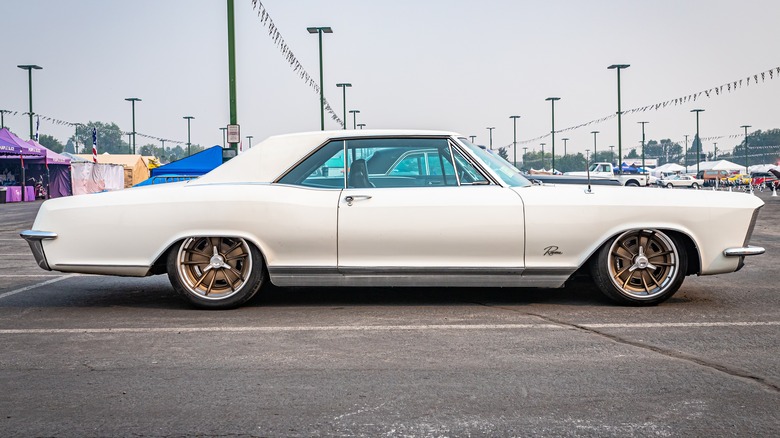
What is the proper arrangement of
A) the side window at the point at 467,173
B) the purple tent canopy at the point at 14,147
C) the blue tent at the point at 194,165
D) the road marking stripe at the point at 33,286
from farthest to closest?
the purple tent canopy at the point at 14,147 < the blue tent at the point at 194,165 < the road marking stripe at the point at 33,286 < the side window at the point at 467,173

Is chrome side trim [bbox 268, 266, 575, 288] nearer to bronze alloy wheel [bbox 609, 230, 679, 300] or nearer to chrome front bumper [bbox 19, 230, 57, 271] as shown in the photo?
bronze alloy wheel [bbox 609, 230, 679, 300]

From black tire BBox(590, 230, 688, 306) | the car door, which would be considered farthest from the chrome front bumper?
black tire BBox(590, 230, 688, 306)

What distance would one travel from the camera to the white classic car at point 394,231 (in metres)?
5.94

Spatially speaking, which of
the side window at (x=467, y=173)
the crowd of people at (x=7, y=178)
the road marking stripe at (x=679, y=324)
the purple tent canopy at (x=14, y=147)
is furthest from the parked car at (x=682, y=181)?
the road marking stripe at (x=679, y=324)

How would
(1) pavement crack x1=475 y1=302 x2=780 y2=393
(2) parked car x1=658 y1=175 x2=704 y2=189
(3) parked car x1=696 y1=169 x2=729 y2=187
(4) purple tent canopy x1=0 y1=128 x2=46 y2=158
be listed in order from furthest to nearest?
1. (3) parked car x1=696 y1=169 x2=729 y2=187
2. (2) parked car x1=658 y1=175 x2=704 y2=189
3. (4) purple tent canopy x1=0 y1=128 x2=46 y2=158
4. (1) pavement crack x1=475 y1=302 x2=780 y2=393

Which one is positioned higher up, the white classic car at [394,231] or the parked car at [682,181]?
the parked car at [682,181]

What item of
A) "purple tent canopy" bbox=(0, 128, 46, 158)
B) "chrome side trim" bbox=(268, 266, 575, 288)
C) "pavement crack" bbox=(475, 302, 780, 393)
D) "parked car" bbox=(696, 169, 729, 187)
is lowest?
"pavement crack" bbox=(475, 302, 780, 393)

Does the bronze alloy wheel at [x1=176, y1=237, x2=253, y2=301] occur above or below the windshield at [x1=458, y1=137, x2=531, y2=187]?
below

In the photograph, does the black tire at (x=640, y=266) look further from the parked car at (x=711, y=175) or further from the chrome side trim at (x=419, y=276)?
the parked car at (x=711, y=175)

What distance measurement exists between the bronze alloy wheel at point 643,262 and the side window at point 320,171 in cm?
206

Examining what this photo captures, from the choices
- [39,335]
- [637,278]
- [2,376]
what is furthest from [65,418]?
[637,278]

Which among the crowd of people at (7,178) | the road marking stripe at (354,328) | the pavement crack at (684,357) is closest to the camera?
the pavement crack at (684,357)

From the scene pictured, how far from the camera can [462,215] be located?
5.93 m

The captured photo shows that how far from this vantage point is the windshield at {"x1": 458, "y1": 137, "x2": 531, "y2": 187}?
621cm
